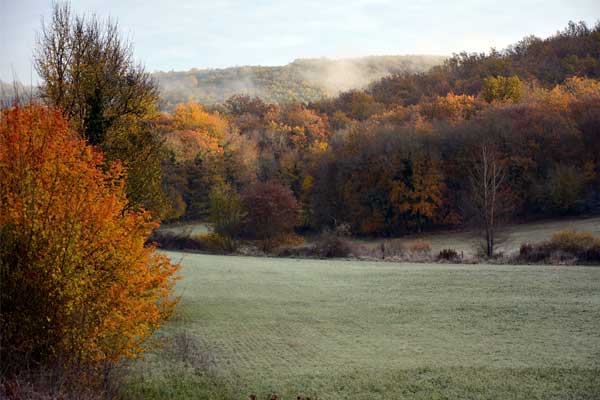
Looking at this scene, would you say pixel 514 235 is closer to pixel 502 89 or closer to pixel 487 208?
pixel 487 208

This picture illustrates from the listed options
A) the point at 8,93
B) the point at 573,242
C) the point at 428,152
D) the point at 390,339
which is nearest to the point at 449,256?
the point at 573,242

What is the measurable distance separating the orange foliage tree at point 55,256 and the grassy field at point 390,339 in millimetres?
1804

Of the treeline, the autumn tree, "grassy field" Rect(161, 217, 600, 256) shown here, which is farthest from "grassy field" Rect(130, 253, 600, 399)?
the autumn tree

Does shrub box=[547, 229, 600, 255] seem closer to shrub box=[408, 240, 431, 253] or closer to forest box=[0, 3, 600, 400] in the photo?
forest box=[0, 3, 600, 400]

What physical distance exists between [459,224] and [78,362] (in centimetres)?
5656

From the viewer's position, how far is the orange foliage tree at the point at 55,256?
9844 mm

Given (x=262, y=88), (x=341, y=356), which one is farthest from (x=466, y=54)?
(x=341, y=356)

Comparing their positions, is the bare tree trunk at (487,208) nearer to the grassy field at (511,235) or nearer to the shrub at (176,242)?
the grassy field at (511,235)

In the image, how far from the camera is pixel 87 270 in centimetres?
1036

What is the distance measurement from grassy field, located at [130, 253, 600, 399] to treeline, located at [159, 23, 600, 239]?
17030 mm

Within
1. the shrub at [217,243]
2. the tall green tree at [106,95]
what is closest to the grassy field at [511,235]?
the shrub at [217,243]

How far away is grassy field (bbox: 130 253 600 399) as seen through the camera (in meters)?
11.8

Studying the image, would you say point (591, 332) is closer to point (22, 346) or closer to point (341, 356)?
point (341, 356)

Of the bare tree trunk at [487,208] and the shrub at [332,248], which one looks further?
the shrub at [332,248]
